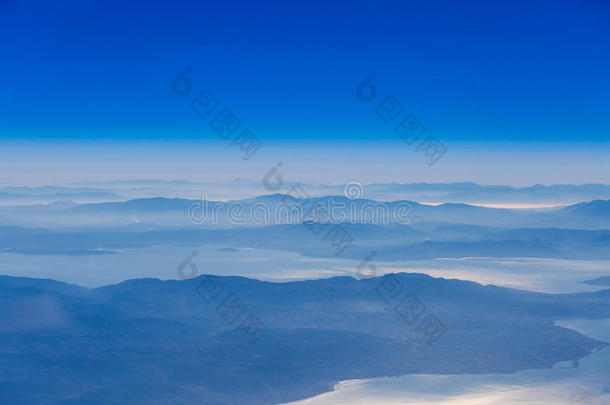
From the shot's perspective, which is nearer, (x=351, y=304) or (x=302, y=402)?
(x=302, y=402)

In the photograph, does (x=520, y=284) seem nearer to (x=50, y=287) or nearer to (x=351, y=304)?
(x=351, y=304)

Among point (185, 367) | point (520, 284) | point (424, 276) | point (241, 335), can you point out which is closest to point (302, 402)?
point (185, 367)

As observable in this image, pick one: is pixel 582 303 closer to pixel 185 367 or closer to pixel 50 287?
pixel 185 367

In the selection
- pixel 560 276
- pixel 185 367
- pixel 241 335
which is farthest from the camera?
pixel 560 276

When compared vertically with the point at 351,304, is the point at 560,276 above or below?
below

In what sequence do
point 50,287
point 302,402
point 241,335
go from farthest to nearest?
1. point 50,287
2. point 241,335
3. point 302,402

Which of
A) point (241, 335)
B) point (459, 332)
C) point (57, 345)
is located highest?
point (57, 345)
